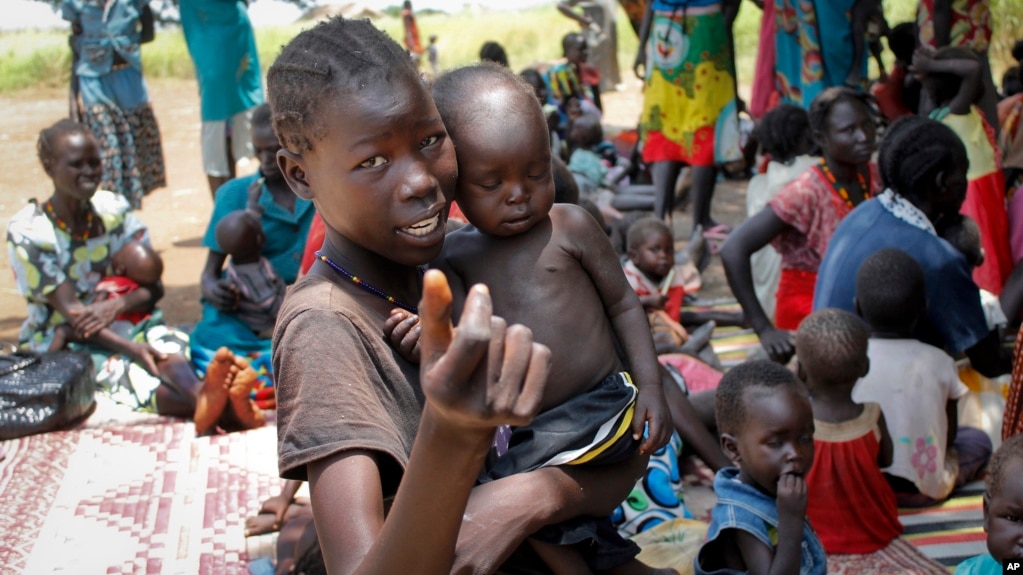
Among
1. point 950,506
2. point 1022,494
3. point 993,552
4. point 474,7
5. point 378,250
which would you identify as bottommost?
point 474,7

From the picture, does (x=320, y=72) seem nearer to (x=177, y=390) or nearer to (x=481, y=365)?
(x=481, y=365)

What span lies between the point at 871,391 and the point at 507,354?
2.62 metres

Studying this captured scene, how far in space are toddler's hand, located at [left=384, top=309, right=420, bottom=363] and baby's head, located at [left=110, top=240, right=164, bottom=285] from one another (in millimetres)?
3404

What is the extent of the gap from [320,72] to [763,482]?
1640 mm

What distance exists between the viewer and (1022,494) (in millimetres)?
1987

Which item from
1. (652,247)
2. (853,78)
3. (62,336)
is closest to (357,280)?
(652,247)

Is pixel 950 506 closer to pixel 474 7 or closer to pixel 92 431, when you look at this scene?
pixel 92 431

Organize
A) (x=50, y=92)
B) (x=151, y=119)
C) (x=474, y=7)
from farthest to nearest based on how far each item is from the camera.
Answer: (x=474, y=7), (x=50, y=92), (x=151, y=119)

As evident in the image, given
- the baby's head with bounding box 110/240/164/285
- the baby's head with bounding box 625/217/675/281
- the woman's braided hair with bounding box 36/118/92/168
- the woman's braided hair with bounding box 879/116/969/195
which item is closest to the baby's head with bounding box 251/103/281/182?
the baby's head with bounding box 110/240/164/285

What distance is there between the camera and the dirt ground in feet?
21.4

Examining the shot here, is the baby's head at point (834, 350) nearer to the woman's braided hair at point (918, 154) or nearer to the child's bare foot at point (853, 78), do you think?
the woman's braided hair at point (918, 154)

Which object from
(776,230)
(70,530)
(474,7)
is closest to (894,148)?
(776,230)

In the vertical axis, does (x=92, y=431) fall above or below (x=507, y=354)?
below

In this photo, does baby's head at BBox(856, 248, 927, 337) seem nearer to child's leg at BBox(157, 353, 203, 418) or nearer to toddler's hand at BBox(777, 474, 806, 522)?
toddler's hand at BBox(777, 474, 806, 522)
